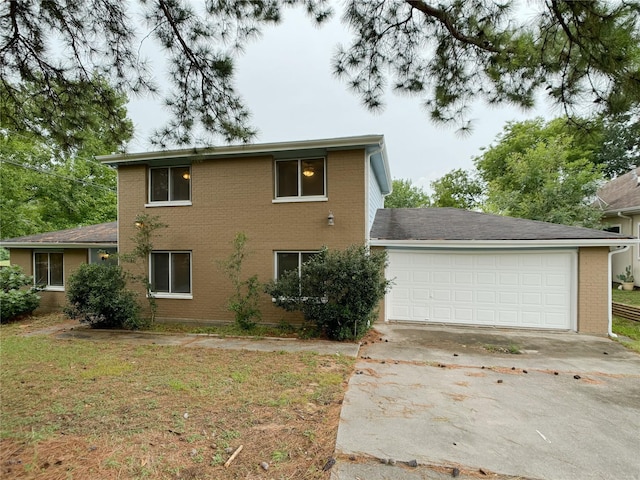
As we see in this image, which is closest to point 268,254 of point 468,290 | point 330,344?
point 330,344

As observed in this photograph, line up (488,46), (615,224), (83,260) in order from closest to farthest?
(488,46), (83,260), (615,224)

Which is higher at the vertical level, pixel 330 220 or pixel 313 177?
pixel 313 177

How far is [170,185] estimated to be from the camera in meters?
9.12

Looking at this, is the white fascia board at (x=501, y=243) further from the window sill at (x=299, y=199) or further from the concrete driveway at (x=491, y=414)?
the concrete driveway at (x=491, y=414)

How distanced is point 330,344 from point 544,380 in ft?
12.3

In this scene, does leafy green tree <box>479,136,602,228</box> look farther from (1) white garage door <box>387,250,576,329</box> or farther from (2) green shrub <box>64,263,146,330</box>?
(2) green shrub <box>64,263,146,330</box>

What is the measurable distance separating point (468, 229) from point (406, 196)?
22820 mm

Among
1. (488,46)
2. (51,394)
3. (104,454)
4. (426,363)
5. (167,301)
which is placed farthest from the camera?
(167,301)

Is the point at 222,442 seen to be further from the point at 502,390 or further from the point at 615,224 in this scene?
the point at 615,224

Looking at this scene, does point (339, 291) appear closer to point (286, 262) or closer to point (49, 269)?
point (286, 262)

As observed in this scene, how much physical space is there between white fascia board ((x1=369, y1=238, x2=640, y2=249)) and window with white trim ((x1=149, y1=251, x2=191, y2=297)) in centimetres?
545

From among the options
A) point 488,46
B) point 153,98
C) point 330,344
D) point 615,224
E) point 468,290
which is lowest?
point 330,344

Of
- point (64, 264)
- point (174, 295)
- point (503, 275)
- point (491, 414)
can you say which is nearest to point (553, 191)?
point (503, 275)

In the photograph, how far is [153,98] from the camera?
176 inches
